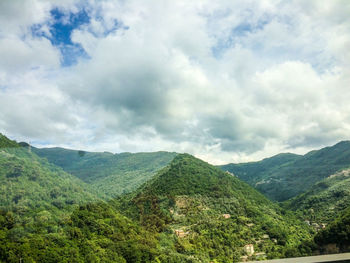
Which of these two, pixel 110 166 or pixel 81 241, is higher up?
pixel 110 166

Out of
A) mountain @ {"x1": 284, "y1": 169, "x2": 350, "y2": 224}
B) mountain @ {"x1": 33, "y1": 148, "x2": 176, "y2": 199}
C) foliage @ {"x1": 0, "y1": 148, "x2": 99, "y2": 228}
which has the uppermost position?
mountain @ {"x1": 33, "y1": 148, "x2": 176, "y2": 199}

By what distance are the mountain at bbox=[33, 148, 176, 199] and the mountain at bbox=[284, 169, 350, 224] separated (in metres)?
43.3

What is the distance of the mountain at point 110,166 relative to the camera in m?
67.0

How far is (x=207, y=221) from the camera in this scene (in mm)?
38188

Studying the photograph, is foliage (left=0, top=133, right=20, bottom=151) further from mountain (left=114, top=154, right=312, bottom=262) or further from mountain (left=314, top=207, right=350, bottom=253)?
mountain (left=314, top=207, right=350, bottom=253)

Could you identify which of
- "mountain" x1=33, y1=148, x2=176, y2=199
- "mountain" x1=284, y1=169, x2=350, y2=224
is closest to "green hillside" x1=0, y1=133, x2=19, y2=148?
"mountain" x1=33, y1=148, x2=176, y2=199

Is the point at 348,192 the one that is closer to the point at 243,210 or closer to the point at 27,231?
the point at 243,210

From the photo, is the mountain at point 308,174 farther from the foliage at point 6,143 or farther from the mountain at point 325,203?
the foliage at point 6,143

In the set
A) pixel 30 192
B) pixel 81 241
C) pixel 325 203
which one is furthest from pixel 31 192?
pixel 325 203

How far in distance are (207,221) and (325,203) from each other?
39783 mm

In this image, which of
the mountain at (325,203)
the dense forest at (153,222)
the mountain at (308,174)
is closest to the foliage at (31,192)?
the dense forest at (153,222)

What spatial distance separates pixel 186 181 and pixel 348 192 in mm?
38232

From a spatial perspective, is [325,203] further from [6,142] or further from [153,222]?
[6,142]

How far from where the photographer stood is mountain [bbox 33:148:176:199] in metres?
67.0
